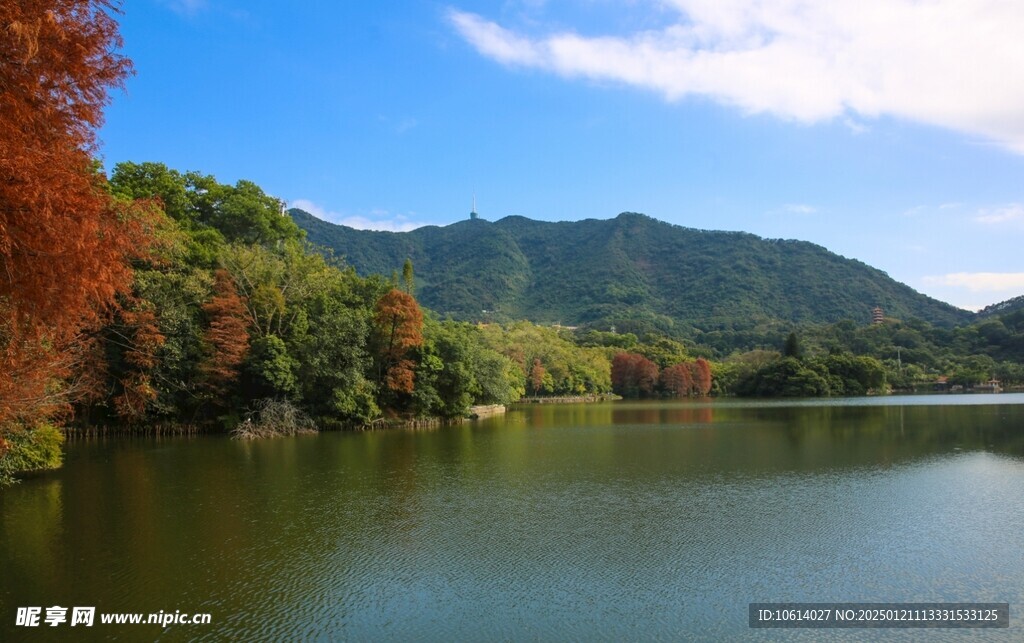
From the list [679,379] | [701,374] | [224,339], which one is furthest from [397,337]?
[701,374]

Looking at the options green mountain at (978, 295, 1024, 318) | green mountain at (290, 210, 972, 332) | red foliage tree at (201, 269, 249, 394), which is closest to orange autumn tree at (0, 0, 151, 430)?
red foliage tree at (201, 269, 249, 394)

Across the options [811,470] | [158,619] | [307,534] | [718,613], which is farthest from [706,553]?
[811,470]

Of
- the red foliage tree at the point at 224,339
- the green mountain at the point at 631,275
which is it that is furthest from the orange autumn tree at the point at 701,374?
the red foliage tree at the point at 224,339

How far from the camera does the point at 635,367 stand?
80250mm

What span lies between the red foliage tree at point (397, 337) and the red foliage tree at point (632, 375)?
49.7 meters

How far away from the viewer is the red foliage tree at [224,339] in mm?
29500

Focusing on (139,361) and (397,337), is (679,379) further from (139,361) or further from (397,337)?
(139,361)

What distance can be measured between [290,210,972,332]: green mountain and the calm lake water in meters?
109

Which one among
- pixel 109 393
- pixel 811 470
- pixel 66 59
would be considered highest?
pixel 66 59

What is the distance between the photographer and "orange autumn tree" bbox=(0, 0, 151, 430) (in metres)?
5.44

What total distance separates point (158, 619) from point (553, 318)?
131308mm

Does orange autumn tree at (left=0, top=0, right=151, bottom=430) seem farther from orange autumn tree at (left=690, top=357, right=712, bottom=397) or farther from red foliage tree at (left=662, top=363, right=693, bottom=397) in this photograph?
orange autumn tree at (left=690, top=357, right=712, bottom=397)

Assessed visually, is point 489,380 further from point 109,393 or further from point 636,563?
point 636,563

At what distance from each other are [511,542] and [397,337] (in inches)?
989
